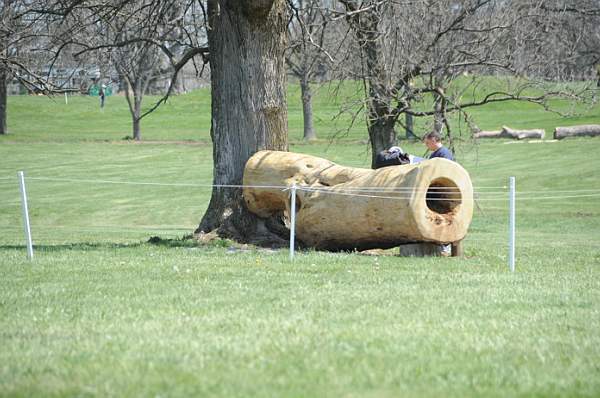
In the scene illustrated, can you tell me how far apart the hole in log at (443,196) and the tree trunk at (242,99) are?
9.58 feet

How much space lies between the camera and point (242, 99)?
1588cm

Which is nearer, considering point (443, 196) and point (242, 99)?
point (443, 196)

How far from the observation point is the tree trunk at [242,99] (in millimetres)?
15781

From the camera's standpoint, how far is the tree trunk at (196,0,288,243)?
15.8 m

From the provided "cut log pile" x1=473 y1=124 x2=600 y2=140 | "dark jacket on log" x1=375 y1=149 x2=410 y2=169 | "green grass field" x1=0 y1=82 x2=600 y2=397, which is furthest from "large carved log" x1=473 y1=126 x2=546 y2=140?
"dark jacket on log" x1=375 y1=149 x2=410 y2=169

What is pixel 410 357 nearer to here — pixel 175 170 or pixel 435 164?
pixel 435 164

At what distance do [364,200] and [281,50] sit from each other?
11.8ft

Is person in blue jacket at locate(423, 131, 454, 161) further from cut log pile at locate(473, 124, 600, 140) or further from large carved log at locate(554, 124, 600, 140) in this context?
large carved log at locate(554, 124, 600, 140)

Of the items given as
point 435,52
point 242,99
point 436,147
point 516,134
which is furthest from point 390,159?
point 516,134

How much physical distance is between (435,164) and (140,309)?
609 cm

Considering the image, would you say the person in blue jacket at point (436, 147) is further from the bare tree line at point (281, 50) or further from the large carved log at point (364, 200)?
the bare tree line at point (281, 50)

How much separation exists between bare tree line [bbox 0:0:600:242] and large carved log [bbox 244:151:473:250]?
2.27 feet

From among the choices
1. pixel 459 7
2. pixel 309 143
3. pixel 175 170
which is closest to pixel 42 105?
pixel 309 143

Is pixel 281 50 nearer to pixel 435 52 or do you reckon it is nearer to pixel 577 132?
pixel 435 52
